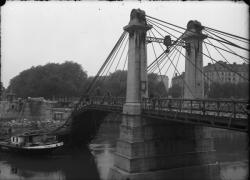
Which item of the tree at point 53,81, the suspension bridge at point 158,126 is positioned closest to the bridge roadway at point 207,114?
the suspension bridge at point 158,126

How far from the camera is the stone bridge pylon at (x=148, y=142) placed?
24188 millimetres

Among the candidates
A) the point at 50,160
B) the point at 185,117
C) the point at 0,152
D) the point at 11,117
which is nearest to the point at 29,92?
the point at 11,117

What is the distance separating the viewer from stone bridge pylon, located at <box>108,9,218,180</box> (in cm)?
2419

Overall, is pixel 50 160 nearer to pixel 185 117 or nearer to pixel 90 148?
pixel 90 148

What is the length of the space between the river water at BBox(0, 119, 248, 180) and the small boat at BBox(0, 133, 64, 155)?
0.84 meters

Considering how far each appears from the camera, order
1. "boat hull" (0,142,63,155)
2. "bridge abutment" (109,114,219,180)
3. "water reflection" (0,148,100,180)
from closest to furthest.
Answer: "bridge abutment" (109,114,219,180) < "water reflection" (0,148,100,180) < "boat hull" (0,142,63,155)

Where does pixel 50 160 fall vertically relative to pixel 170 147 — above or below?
below

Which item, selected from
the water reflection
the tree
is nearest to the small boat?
the water reflection

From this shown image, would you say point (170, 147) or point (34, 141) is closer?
point (170, 147)

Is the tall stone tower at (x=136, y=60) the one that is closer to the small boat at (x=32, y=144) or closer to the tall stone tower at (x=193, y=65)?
the tall stone tower at (x=193, y=65)

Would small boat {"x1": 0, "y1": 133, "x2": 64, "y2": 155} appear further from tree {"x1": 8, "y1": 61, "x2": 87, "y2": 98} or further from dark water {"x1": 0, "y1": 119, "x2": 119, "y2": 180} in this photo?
A: tree {"x1": 8, "y1": 61, "x2": 87, "y2": 98}

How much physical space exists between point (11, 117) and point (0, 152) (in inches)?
1508

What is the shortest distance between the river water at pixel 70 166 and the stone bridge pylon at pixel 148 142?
3.48 meters

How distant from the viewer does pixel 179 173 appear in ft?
83.9
